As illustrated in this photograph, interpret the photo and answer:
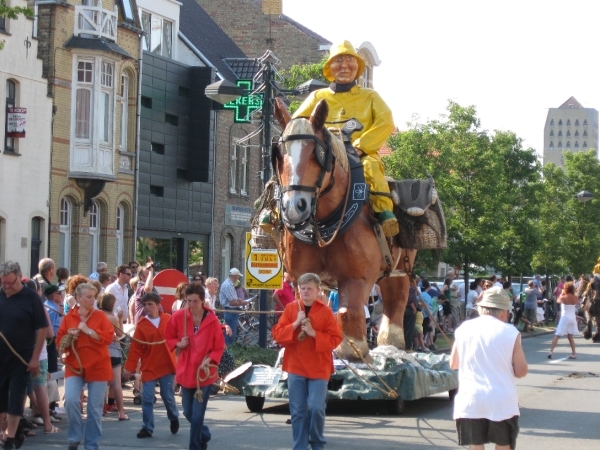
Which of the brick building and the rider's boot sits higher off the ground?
the brick building

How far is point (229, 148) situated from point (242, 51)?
30.0 feet

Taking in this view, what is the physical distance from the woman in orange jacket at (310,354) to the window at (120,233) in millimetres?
22942

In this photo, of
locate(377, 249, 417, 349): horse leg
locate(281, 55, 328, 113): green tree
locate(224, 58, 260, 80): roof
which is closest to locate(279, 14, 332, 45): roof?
locate(224, 58, 260, 80): roof

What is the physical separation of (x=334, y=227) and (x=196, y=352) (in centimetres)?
261

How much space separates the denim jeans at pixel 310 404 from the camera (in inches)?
367

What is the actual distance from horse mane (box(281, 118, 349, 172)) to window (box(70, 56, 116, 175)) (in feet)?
60.7

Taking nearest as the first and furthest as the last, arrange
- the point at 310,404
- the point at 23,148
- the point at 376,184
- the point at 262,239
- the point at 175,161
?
the point at 310,404
the point at 376,184
the point at 262,239
the point at 23,148
the point at 175,161

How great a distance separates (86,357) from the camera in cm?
1000

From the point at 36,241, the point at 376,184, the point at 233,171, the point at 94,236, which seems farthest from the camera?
the point at 233,171

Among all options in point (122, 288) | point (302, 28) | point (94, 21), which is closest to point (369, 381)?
point (122, 288)

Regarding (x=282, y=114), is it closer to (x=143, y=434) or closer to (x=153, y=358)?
(x=153, y=358)

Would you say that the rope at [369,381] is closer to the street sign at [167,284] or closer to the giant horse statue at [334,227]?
the giant horse statue at [334,227]

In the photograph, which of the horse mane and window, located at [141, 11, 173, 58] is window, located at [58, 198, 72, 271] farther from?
the horse mane

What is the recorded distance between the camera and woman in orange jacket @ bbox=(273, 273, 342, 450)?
30.8 ft
